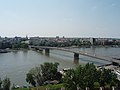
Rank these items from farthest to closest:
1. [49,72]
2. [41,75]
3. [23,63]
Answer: [23,63], [49,72], [41,75]

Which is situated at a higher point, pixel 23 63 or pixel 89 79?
pixel 89 79

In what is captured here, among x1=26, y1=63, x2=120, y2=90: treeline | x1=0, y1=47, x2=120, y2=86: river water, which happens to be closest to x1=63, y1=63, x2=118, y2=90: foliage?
x1=26, y1=63, x2=120, y2=90: treeline

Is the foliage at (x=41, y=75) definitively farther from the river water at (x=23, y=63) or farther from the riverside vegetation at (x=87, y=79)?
the river water at (x=23, y=63)

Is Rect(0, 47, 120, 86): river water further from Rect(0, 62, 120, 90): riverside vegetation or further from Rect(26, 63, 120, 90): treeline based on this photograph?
Rect(26, 63, 120, 90): treeline

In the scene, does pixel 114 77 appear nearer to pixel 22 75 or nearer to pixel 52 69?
pixel 52 69

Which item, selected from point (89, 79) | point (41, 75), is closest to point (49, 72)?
point (41, 75)

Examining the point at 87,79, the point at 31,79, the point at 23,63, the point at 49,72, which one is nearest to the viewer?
the point at 87,79

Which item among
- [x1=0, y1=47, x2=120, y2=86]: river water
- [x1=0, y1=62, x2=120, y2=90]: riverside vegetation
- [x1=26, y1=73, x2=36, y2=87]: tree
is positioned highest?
[x1=0, y1=62, x2=120, y2=90]: riverside vegetation

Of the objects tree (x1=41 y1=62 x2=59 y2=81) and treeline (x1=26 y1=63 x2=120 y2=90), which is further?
tree (x1=41 y1=62 x2=59 y2=81)

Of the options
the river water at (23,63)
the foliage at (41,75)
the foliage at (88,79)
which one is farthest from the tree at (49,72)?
the foliage at (88,79)

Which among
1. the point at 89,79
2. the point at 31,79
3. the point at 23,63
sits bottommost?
the point at 23,63

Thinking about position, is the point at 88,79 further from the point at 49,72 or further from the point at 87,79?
the point at 49,72

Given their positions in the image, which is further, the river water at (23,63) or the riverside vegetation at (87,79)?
the river water at (23,63)

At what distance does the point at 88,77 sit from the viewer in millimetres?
5766
